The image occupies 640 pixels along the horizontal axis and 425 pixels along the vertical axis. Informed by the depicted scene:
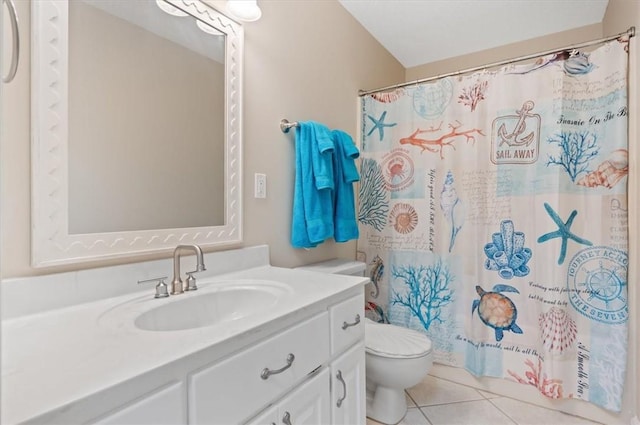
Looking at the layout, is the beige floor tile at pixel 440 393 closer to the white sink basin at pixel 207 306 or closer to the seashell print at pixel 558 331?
the seashell print at pixel 558 331

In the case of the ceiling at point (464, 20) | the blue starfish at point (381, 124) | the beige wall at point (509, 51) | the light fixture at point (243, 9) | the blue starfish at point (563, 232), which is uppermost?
the ceiling at point (464, 20)

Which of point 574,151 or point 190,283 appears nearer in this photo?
point 190,283

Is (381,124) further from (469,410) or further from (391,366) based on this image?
(469,410)

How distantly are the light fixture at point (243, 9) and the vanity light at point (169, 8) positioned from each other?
21 centimetres

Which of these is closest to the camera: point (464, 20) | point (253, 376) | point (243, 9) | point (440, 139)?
point (253, 376)

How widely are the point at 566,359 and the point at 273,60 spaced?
2.09 m

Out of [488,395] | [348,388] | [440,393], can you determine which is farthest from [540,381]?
[348,388]

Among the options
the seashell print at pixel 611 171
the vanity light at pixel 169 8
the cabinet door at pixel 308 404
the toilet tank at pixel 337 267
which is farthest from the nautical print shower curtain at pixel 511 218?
the vanity light at pixel 169 8

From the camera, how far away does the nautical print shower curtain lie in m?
1.69

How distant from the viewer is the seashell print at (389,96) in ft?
7.49

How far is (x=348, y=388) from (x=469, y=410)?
98 centimetres

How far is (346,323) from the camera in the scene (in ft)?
4.12

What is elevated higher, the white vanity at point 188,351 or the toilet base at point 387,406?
the white vanity at point 188,351

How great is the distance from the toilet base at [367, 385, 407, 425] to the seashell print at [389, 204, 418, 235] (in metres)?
0.93
